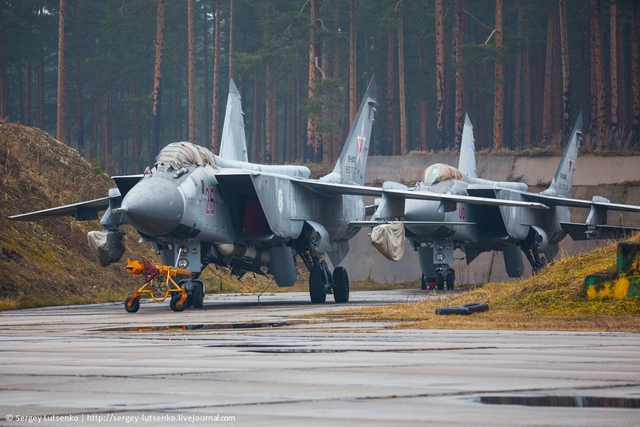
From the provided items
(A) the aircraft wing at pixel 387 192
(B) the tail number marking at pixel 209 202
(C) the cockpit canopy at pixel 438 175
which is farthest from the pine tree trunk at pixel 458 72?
(B) the tail number marking at pixel 209 202

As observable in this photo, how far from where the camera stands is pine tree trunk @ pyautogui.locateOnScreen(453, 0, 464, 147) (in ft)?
128

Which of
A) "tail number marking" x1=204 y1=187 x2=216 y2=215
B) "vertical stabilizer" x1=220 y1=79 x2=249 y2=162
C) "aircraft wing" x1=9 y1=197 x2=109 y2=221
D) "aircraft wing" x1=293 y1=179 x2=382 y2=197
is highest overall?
"vertical stabilizer" x1=220 y1=79 x2=249 y2=162

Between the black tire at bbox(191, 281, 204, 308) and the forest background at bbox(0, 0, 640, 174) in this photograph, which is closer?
the black tire at bbox(191, 281, 204, 308)

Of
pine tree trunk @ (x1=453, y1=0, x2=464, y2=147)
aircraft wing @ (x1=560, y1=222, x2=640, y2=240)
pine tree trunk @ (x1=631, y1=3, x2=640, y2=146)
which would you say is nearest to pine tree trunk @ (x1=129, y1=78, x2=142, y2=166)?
pine tree trunk @ (x1=453, y1=0, x2=464, y2=147)

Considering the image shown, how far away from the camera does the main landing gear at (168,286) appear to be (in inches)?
563

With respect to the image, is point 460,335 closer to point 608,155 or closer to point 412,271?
point 412,271

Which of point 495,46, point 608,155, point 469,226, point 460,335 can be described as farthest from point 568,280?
point 495,46

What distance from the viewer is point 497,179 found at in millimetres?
35844

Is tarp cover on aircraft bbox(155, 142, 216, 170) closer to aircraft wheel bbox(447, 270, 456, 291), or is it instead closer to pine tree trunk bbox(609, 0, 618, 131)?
aircraft wheel bbox(447, 270, 456, 291)

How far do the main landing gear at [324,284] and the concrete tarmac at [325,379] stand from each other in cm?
879

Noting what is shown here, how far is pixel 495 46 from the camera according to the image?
38.8 metres

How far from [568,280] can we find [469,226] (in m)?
12.7

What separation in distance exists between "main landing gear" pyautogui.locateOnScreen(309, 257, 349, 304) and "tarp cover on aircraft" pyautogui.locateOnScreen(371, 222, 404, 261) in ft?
6.11

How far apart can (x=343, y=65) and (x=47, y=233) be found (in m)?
40.8
